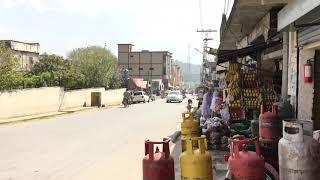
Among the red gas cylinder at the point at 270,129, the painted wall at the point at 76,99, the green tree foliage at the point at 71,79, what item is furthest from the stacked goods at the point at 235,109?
the green tree foliage at the point at 71,79

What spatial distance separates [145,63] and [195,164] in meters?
117

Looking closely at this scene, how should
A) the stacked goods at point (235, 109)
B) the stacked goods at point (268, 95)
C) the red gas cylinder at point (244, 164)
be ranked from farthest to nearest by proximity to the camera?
the stacked goods at point (235, 109) < the stacked goods at point (268, 95) < the red gas cylinder at point (244, 164)

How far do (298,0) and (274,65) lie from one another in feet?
27.9

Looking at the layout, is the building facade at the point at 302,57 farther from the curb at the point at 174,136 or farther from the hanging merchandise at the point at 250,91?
the curb at the point at 174,136

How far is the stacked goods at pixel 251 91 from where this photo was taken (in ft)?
40.9

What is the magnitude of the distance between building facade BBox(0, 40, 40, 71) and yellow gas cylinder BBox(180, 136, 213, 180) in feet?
181

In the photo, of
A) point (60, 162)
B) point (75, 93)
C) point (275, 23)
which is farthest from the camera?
point (75, 93)

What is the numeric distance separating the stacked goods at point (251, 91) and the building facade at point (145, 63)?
109 metres

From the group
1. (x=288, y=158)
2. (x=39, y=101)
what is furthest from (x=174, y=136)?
(x=39, y=101)

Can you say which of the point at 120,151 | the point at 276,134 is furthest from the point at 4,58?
the point at 276,134

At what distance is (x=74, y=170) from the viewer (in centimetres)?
1135

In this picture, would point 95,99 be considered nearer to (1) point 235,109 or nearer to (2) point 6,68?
(2) point 6,68

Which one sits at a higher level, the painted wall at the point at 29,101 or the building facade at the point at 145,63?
the building facade at the point at 145,63

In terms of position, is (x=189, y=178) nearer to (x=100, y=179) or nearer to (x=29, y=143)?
(x=100, y=179)
